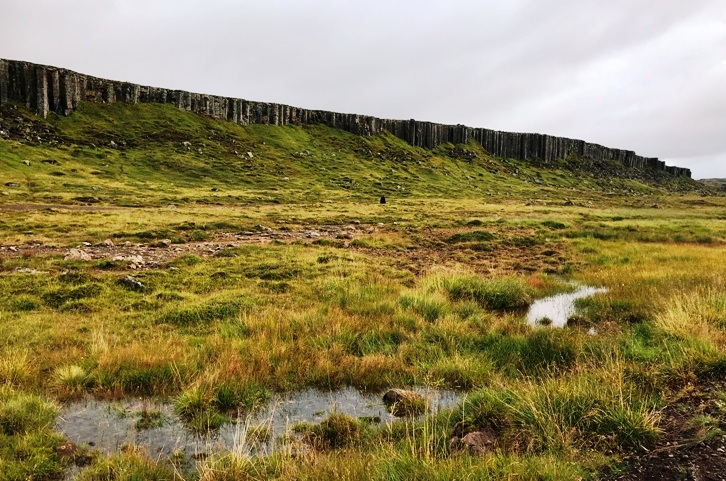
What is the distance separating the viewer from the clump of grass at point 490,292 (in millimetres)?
13672

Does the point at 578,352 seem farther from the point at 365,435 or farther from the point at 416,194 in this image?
the point at 416,194

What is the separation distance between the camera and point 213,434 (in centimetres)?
646

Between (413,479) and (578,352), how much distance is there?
5.82 metres

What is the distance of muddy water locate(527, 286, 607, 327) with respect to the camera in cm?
1234

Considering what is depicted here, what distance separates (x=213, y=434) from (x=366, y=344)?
402 cm

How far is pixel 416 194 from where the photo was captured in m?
76.2

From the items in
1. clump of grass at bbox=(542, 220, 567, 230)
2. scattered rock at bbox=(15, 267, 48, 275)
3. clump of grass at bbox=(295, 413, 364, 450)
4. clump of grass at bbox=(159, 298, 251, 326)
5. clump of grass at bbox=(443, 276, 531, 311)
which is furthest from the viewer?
clump of grass at bbox=(542, 220, 567, 230)

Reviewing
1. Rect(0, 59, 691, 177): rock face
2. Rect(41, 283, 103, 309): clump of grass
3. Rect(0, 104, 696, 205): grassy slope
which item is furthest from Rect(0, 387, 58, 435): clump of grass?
Rect(0, 59, 691, 177): rock face

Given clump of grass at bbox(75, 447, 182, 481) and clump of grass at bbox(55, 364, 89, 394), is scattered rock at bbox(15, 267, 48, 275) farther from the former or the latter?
clump of grass at bbox(75, 447, 182, 481)

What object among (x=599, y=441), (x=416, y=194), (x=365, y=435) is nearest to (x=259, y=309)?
(x=365, y=435)

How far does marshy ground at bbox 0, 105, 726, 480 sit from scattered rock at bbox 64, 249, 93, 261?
170mm

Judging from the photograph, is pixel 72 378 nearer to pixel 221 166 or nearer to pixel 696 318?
pixel 696 318

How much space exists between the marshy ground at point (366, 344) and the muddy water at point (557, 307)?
0.44 m

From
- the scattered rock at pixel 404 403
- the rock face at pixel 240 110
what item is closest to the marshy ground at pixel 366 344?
the scattered rock at pixel 404 403
